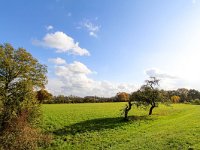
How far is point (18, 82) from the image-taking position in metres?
38.6

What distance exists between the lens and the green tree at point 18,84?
3333cm

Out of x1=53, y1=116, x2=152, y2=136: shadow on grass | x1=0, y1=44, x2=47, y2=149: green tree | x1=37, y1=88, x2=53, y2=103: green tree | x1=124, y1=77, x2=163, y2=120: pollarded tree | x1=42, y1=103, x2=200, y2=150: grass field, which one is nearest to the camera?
x1=42, y1=103, x2=200, y2=150: grass field

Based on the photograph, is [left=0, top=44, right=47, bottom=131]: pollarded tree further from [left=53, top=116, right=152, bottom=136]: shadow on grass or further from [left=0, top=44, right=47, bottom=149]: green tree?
[left=53, top=116, right=152, bottom=136]: shadow on grass

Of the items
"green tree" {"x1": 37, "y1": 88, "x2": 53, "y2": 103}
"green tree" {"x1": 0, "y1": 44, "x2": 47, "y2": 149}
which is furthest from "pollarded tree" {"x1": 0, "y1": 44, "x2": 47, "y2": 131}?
"green tree" {"x1": 37, "y1": 88, "x2": 53, "y2": 103}

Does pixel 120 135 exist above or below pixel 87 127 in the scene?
below

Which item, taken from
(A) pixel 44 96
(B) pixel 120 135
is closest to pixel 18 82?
(B) pixel 120 135

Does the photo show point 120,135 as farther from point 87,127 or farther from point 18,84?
point 18,84

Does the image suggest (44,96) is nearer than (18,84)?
No

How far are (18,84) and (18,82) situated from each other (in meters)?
0.65

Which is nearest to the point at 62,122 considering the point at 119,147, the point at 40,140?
the point at 40,140

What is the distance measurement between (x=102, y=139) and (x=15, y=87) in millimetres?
17340

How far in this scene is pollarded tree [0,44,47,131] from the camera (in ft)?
111

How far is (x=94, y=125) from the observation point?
43.2m

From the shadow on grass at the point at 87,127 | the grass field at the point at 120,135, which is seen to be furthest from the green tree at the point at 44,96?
the shadow on grass at the point at 87,127
